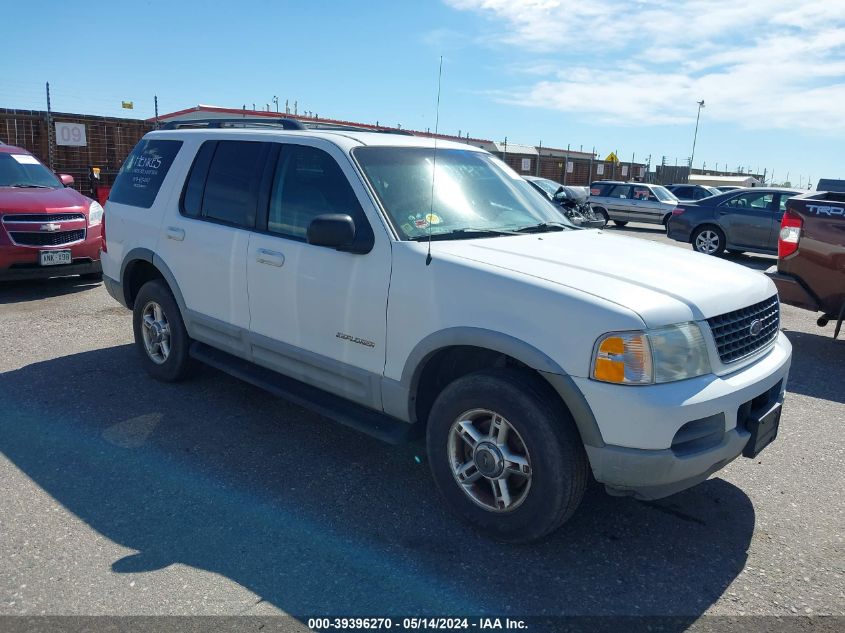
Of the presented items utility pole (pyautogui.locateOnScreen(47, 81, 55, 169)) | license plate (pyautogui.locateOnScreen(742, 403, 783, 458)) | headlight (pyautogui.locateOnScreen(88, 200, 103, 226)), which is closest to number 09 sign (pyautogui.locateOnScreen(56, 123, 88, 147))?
utility pole (pyautogui.locateOnScreen(47, 81, 55, 169))

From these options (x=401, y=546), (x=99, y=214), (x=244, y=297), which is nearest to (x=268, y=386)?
(x=244, y=297)

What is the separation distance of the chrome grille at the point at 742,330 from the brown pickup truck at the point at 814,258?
3.31m

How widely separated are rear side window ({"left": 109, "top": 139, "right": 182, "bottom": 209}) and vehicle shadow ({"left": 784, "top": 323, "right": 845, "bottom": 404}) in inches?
→ 211

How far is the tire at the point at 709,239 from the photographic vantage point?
1457 centimetres

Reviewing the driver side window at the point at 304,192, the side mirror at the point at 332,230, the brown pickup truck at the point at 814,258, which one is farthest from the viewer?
the brown pickup truck at the point at 814,258

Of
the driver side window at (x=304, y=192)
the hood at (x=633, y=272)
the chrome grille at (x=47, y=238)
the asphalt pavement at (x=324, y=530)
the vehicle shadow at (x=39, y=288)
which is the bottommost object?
the vehicle shadow at (x=39, y=288)

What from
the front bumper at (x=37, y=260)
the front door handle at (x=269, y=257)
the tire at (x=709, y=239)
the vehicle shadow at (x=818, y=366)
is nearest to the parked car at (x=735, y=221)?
the tire at (x=709, y=239)

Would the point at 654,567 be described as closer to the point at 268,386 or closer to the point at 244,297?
the point at 268,386

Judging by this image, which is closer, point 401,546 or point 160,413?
point 401,546

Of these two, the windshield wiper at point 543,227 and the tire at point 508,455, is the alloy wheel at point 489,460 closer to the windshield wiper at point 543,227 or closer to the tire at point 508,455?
the tire at point 508,455

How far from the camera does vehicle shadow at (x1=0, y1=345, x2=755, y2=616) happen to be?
2.97 meters

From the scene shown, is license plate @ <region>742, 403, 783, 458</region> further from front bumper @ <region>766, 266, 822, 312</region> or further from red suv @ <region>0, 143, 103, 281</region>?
red suv @ <region>0, 143, 103, 281</region>

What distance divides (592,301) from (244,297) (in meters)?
2.40

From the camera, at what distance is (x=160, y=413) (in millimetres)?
4879
